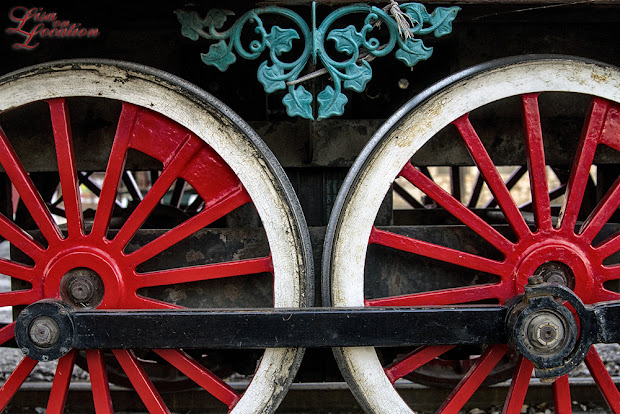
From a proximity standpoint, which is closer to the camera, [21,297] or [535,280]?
[535,280]

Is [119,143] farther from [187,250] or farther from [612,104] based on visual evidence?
[612,104]

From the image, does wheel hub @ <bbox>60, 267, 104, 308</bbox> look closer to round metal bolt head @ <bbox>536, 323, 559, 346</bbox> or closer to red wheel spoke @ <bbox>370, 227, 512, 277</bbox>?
red wheel spoke @ <bbox>370, 227, 512, 277</bbox>

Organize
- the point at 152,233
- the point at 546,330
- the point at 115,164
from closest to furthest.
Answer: the point at 546,330
the point at 115,164
the point at 152,233

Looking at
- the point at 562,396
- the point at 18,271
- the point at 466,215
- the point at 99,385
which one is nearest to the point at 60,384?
the point at 99,385

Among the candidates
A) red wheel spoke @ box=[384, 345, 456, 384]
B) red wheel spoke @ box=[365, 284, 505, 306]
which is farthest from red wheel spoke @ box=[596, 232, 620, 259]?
red wheel spoke @ box=[384, 345, 456, 384]

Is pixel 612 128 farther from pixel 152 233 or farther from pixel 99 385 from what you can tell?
pixel 99 385

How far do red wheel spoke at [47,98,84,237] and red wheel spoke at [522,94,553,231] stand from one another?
1376mm

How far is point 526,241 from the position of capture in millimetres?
1608

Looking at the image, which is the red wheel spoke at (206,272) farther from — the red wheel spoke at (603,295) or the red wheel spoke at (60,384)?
the red wheel spoke at (603,295)

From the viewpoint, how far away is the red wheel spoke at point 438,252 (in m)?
1.60

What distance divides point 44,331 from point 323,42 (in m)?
1.15

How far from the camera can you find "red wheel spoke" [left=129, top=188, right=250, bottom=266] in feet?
5.25

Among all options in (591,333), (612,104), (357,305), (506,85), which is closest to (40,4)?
(357,305)

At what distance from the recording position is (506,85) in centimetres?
154
